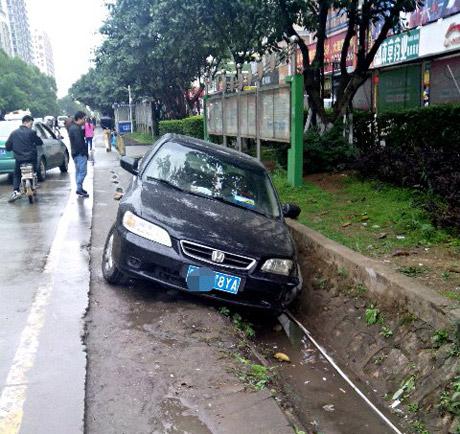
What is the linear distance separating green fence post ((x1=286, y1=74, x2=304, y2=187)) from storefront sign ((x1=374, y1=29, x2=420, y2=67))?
7763 millimetres

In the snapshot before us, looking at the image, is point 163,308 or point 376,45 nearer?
point 163,308

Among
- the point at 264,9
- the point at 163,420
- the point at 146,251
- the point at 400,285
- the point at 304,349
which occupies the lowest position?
the point at 304,349

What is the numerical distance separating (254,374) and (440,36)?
13529mm

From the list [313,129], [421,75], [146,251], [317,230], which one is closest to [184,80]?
[421,75]

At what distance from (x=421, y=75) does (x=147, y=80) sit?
15.2 meters

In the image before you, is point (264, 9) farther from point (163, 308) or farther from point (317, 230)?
point (163, 308)

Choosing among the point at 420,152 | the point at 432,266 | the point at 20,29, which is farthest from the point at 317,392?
the point at 20,29

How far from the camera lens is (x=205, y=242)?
469 cm

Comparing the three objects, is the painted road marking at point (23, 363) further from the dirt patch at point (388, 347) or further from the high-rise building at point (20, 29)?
the high-rise building at point (20, 29)

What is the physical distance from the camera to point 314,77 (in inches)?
453

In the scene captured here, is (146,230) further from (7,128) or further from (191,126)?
(191,126)

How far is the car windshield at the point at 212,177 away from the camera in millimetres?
5742

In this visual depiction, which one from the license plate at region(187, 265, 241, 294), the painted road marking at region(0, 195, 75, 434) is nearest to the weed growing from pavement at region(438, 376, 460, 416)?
the license plate at region(187, 265, 241, 294)

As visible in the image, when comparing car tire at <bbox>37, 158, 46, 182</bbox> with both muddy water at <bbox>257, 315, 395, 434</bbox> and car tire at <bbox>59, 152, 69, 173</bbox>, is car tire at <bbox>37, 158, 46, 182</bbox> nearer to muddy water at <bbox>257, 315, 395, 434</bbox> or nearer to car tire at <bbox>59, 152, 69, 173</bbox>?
car tire at <bbox>59, 152, 69, 173</bbox>
